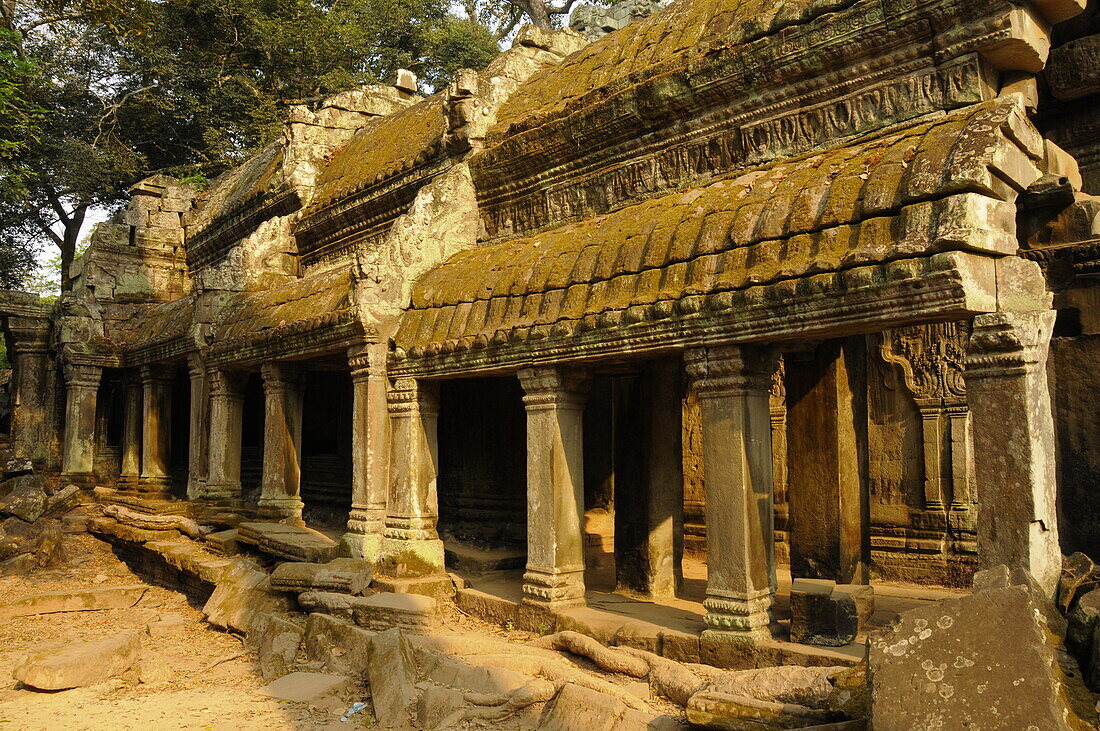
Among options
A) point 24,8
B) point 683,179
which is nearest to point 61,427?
point 24,8

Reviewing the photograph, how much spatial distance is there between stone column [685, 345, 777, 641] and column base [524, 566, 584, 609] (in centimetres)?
166

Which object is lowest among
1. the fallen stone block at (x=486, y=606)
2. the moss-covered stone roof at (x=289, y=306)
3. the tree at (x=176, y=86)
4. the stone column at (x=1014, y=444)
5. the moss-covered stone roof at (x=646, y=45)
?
the fallen stone block at (x=486, y=606)

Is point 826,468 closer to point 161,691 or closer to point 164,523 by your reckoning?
point 161,691

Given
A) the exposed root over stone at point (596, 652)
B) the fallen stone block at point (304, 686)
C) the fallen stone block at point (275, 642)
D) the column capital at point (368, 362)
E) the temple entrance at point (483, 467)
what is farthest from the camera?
the temple entrance at point (483, 467)

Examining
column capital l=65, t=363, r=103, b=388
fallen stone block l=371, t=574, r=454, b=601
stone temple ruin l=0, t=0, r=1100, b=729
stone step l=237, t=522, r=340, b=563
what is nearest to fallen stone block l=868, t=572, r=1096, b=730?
stone temple ruin l=0, t=0, r=1100, b=729

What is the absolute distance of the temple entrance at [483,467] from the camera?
10.7m

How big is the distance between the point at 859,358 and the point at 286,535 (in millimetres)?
7061

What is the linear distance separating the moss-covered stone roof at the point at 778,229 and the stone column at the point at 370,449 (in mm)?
794

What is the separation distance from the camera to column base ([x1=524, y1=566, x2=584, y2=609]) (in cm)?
732

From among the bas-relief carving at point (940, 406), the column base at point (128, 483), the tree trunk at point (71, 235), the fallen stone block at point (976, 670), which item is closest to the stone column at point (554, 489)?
the fallen stone block at point (976, 670)

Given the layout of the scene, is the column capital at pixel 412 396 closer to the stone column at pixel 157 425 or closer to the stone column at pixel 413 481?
the stone column at pixel 413 481

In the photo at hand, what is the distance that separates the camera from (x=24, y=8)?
19.6 metres

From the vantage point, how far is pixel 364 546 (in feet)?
29.6

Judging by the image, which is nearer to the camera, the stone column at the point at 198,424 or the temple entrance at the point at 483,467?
the temple entrance at the point at 483,467
